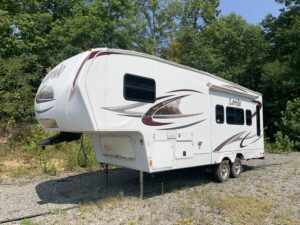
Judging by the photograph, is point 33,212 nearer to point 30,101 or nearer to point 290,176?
point 290,176

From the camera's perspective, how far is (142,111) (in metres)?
7.47

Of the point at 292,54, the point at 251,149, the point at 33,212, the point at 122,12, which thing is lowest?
the point at 33,212

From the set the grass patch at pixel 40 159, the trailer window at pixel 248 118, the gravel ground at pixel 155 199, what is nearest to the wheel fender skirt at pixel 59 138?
the gravel ground at pixel 155 199

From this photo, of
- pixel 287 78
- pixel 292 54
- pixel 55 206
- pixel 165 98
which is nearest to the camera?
pixel 55 206

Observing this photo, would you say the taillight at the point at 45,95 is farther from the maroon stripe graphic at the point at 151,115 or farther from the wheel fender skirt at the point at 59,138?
the maroon stripe graphic at the point at 151,115

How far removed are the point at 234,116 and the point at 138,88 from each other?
14.4 feet

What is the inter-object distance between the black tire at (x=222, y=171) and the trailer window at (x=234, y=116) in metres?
1.31

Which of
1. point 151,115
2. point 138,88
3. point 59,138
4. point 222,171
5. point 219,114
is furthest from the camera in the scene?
→ point 222,171

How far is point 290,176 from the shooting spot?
36.0 ft

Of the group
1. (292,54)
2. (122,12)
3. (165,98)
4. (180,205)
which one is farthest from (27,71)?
(292,54)

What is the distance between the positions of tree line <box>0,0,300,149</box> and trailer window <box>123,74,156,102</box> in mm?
9332

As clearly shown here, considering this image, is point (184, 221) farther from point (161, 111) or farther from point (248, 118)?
point (248, 118)

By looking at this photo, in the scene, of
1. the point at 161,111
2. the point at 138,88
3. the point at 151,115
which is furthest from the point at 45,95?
the point at 161,111

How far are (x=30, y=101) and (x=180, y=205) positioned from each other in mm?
10759
